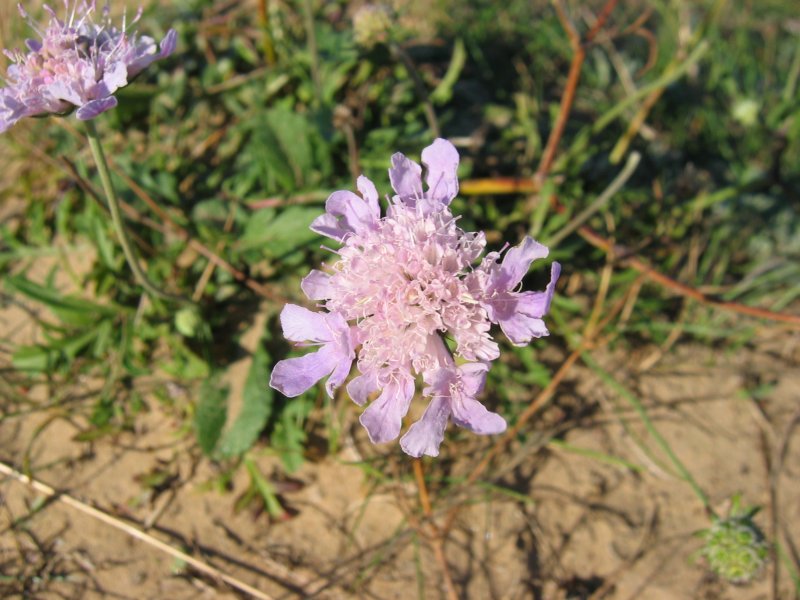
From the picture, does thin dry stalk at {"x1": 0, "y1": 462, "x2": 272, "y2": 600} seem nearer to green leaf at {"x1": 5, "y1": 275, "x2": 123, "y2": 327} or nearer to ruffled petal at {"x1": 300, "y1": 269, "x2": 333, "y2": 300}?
green leaf at {"x1": 5, "y1": 275, "x2": 123, "y2": 327}

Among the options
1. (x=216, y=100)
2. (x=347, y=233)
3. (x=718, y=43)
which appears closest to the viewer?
(x=347, y=233)

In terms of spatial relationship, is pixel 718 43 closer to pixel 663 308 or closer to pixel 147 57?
pixel 663 308

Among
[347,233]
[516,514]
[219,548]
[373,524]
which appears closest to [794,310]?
[516,514]

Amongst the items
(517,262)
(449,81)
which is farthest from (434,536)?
(449,81)

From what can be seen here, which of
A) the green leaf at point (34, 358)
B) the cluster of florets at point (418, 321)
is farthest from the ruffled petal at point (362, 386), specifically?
the green leaf at point (34, 358)

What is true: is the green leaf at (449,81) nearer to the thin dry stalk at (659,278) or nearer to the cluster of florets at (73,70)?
the thin dry stalk at (659,278)
